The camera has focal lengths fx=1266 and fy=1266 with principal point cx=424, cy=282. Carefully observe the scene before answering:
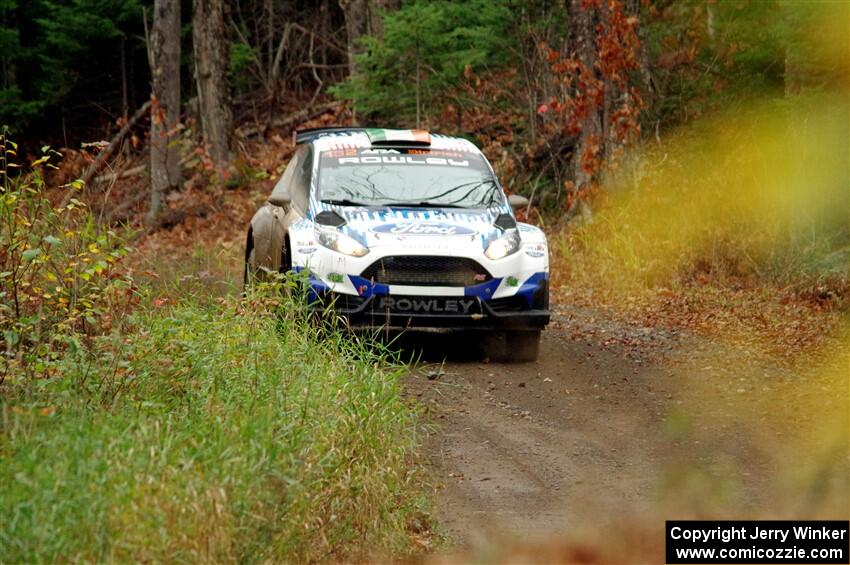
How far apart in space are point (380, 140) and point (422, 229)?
1.77 m

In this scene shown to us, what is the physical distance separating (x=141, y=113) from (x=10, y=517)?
26263 millimetres

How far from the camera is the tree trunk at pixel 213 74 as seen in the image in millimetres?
25688

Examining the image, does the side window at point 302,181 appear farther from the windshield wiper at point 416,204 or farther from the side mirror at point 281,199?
the windshield wiper at point 416,204

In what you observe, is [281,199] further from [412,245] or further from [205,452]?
[205,452]

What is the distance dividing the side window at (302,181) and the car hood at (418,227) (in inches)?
22.2

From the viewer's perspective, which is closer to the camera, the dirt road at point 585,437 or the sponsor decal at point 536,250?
the dirt road at point 585,437

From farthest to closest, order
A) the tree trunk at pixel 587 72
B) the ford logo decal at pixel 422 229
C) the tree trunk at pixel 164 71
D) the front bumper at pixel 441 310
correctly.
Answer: the tree trunk at pixel 164 71 < the tree trunk at pixel 587 72 < the ford logo decal at pixel 422 229 < the front bumper at pixel 441 310

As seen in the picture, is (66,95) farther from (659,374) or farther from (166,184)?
(659,374)

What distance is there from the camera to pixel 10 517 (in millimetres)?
5336

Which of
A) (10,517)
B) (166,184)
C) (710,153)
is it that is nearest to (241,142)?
(166,184)

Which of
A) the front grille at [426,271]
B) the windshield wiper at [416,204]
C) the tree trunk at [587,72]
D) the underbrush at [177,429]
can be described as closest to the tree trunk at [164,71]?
the tree trunk at [587,72]

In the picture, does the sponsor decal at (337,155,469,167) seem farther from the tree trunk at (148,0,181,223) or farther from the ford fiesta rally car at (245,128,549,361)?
the tree trunk at (148,0,181,223)

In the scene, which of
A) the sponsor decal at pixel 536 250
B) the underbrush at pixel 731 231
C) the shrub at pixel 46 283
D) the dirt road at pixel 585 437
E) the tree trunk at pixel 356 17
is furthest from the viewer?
the tree trunk at pixel 356 17

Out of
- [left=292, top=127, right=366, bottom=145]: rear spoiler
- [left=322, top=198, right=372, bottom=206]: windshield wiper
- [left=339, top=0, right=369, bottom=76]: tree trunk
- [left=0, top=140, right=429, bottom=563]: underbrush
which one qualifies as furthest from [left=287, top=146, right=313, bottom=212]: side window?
[left=339, top=0, right=369, bottom=76]: tree trunk
